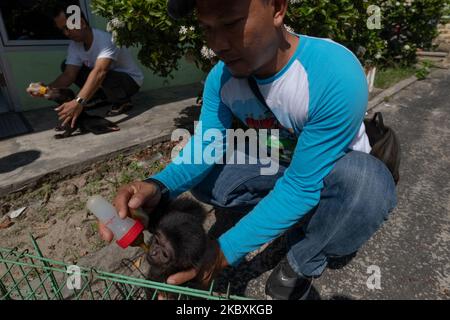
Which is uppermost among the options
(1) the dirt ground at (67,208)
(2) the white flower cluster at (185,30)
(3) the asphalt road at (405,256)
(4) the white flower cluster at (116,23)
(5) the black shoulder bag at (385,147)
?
(4) the white flower cluster at (116,23)

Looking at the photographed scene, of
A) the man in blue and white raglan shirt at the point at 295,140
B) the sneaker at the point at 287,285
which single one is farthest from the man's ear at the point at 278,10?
the sneaker at the point at 287,285

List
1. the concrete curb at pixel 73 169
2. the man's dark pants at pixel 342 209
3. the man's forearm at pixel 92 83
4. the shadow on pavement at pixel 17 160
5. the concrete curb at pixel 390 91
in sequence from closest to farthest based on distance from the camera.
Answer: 1. the man's dark pants at pixel 342 209
2. the concrete curb at pixel 73 169
3. the shadow on pavement at pixel 17 160
4. the man's forearm at pixel 92 83
5. the concrete curb at pixel 390 91

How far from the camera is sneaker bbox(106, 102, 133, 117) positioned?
3826 mm

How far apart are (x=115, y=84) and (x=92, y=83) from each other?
15.9 inches

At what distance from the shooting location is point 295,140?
5.73ft

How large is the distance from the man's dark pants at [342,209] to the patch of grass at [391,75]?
14.7 ft

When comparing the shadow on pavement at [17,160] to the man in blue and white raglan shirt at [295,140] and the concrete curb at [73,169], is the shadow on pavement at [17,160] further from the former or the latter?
the man in blue and white raglan shirt at [295,140]

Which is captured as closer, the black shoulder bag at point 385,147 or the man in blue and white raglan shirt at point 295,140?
the man in blue and white raglan shirt at point 295,140

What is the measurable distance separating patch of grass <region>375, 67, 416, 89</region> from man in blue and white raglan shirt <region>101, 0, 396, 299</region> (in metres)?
4.44

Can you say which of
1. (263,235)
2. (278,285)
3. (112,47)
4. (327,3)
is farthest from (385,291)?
(112,47)

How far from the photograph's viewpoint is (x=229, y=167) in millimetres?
1946

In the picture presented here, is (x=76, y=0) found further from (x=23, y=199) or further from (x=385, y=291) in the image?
(x=385, y=291)

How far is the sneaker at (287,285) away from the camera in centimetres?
173

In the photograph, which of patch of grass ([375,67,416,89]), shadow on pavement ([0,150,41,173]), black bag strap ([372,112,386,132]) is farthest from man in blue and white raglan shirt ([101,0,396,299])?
patch of grass ([375,67,416,89])
